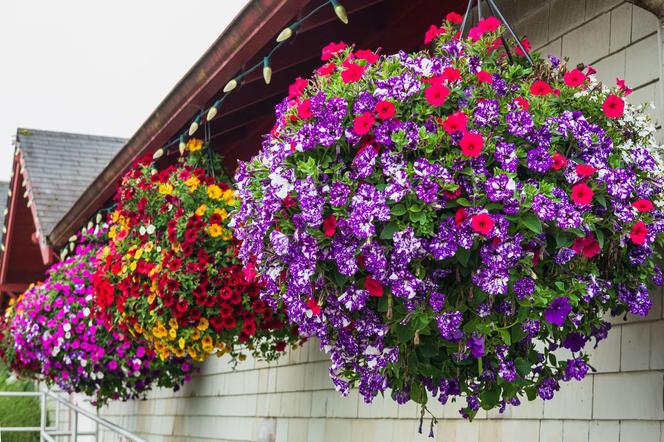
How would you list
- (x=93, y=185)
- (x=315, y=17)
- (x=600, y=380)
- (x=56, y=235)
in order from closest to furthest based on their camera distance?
(x=600, y=380)
(x=315, y=17)
(x=93, y=185)
(x=56, y=235)

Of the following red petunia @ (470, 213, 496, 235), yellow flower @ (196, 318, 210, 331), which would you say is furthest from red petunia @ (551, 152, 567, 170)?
yellow flower @ (196, 318, 210, 331)

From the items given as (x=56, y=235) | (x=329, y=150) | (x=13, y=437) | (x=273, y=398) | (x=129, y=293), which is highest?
(x=56, y=235)

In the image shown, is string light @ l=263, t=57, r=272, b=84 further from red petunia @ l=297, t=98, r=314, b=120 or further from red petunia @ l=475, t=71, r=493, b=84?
red petunia @ l=475, t=71, r=493, b=84

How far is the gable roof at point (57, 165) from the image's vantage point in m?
10.9

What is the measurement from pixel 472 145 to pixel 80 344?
15.2ft

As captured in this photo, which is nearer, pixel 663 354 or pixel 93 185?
pixel 663 354

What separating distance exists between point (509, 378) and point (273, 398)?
3.82m

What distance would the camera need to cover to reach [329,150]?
2.75 m

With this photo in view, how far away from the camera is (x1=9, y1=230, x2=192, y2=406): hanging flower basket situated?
6.40 metres

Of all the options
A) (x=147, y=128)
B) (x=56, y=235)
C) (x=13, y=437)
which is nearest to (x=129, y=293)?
(x=147, y=128)

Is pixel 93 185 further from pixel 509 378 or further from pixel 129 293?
pixel 509 378

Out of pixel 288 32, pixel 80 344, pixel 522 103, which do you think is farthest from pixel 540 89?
pixel 80 344

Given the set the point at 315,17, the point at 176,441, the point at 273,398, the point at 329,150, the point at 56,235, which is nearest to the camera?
the point at 329,150

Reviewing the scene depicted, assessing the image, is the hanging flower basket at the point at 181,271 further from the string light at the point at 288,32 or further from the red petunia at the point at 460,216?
the red petunia at the point at 460,216
